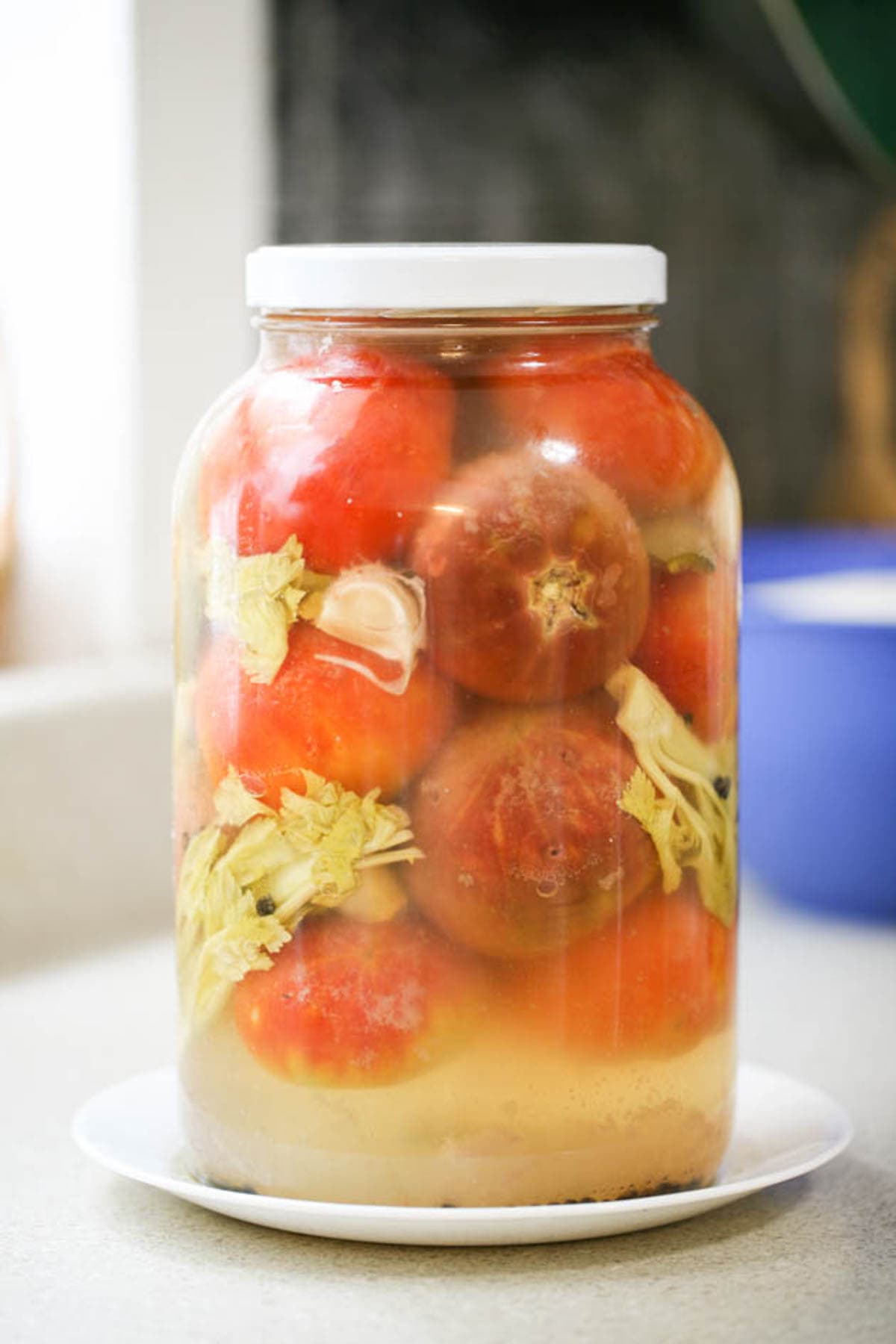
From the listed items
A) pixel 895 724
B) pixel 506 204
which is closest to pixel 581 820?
pixel 895 724

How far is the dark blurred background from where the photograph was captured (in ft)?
4.63

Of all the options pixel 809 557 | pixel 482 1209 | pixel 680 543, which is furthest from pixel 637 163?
pixel 482 1209

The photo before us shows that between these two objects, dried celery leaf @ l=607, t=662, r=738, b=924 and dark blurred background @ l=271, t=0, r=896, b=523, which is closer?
dried celery leaf @ l=607, t=662, r=738, b=924

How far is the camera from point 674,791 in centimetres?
57

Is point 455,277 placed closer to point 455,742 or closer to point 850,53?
point 455,742

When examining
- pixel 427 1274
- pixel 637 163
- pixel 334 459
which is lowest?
pixel 427 1274

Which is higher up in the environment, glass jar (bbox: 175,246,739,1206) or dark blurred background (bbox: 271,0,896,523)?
dark blurred background (bbox: 271,0,896,523)

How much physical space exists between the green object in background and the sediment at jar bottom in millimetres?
886

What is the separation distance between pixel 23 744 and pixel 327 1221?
1.60 feet

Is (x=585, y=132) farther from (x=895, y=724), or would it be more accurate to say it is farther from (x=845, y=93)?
(x=895, y=724)

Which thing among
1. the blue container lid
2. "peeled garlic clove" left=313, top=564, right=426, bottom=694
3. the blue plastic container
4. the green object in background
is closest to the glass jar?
"peeled garlic clove" left=313, top=564, right=426, bottom=694

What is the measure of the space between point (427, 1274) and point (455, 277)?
0.26 metres

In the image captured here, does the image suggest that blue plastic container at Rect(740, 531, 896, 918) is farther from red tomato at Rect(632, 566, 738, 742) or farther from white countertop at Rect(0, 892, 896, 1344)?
red tomato at Rect(632, 566, 738, 742)

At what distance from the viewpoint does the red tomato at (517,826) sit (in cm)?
54
